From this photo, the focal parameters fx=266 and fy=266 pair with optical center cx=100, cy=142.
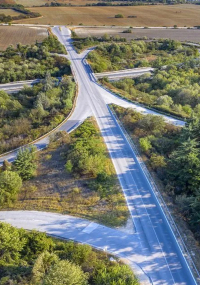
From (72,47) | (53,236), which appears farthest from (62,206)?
(72,47)

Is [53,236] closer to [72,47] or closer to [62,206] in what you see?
[62,206]

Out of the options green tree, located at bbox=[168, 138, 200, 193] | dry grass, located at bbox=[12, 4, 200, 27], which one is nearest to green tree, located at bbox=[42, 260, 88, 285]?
green tree, located at bbox=[168, 138, 200, 193]

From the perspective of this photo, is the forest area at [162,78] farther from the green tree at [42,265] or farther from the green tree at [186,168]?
the green tree at [42,265]

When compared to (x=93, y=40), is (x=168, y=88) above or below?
below

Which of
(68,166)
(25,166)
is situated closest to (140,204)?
(68,166)

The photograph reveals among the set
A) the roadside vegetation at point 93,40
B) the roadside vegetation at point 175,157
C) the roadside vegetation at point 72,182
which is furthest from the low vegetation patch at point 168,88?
the roadside vegetation at point 93,40

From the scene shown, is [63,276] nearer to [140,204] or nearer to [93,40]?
[140,204]
